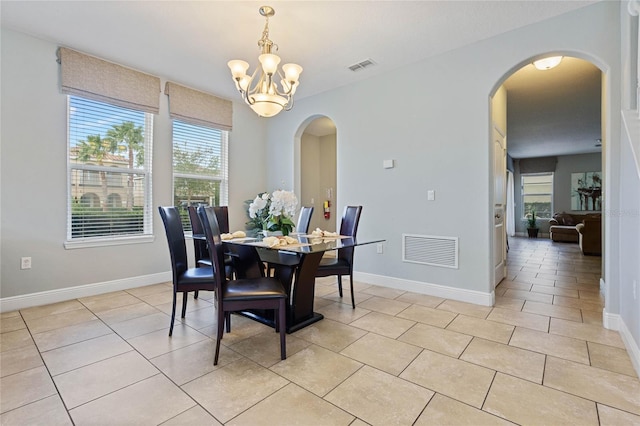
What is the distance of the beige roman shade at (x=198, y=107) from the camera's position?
4.12 meters

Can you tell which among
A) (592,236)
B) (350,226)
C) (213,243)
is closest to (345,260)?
(350,226)

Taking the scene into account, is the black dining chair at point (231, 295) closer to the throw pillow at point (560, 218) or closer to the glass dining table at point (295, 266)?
the glass dining table at point (295, 266)

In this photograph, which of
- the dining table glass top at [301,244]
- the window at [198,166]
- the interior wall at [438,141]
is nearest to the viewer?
the dining table glass top at [301,244]

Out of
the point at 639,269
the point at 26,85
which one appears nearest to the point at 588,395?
the point at 639,269

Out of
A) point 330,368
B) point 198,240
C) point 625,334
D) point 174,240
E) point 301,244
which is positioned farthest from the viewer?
point 198,240

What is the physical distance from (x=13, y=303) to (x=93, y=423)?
98.7 inches

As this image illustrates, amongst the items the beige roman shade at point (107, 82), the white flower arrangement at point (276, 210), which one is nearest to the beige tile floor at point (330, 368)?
the white flower arrangement at point (276, 210)

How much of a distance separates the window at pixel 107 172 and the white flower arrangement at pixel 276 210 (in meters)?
2.12

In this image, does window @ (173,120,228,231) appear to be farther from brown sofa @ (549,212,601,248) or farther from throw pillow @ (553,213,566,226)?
throw pillow @ (553,213,566,226)

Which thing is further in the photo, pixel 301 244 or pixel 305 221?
pixel 305 221

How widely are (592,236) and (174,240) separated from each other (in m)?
7.66

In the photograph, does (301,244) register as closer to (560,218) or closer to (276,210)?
(276,210)

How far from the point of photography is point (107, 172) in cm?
363

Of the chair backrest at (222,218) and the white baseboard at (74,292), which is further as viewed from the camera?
the chair backrest at (222,218)
